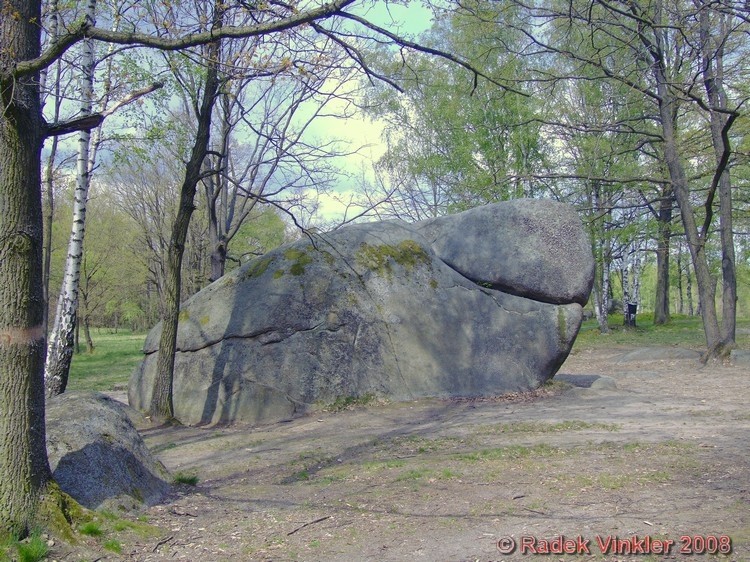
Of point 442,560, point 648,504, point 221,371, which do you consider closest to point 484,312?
point 221,371

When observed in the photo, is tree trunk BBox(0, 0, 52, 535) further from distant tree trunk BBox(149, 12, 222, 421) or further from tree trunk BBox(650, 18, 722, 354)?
tree trunk BBox(650, 18, 722, 354)

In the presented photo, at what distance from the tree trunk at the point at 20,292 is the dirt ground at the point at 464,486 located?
68 cm

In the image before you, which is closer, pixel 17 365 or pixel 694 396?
pixel 17 365

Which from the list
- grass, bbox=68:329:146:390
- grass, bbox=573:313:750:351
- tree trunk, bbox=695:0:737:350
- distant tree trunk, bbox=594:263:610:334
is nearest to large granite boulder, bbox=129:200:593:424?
tree trunk, bbox=695:0:737:350

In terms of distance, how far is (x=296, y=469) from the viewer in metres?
7.49

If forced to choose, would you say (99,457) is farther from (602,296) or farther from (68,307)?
(602,296)

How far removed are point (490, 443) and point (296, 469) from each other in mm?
2388

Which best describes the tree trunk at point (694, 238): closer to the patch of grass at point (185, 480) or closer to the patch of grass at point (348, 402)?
the patch of grass at point (348, 402)

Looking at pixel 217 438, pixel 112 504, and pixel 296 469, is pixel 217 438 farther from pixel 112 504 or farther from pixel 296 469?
pixel 112 504

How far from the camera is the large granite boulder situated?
36.3ft

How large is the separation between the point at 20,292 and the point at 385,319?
7.37m

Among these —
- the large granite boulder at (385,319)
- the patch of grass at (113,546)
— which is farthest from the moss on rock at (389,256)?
the patch of grass at (113,546)

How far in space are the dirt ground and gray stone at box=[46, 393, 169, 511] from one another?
30cm

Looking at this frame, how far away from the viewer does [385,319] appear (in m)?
11.6
